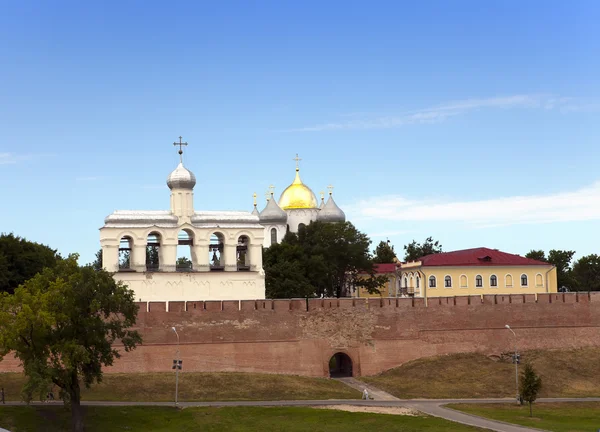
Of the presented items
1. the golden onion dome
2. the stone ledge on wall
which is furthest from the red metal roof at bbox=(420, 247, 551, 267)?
the stone ledge on wall

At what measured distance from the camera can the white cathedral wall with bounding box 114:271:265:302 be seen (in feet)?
178

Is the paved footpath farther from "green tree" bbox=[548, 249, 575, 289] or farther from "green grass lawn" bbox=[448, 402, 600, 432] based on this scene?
"green tree" bbox=[548, 249, 575, 289]

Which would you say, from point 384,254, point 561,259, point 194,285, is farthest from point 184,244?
point 561,259

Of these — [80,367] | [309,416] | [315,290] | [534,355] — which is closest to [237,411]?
[309,416]

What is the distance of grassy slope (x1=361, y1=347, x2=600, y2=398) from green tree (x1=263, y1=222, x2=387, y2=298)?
1341 cm

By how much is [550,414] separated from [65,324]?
18392 millimetres

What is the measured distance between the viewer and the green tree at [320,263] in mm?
63375

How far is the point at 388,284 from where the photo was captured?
3088 inches

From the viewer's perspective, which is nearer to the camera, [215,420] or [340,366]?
[215,420]

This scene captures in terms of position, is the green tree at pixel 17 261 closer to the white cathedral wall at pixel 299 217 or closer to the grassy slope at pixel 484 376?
the white cathedral wall at pixel 299 217

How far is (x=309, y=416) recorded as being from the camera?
134 feet

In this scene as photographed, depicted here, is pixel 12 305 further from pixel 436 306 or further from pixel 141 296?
pixel 436 306

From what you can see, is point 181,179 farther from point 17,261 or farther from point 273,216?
point 273,216

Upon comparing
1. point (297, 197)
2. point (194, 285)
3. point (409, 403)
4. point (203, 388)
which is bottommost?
point (409, 403)
